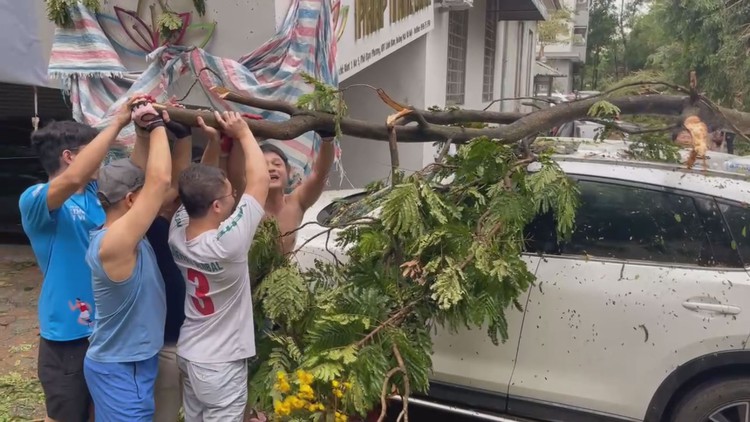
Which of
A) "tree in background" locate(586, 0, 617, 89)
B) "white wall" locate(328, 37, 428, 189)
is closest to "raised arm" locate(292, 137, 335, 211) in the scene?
"white wall" locate(328, 37, 428, 189)

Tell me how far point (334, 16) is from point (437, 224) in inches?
96.6

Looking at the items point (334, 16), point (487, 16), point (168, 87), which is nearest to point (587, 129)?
point (487, 16)

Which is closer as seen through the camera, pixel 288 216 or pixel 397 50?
pixel 288 216

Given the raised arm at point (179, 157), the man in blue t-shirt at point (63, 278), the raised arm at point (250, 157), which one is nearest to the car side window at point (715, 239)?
the raised arm at point (250, 157)

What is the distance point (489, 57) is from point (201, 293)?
14.7 meters

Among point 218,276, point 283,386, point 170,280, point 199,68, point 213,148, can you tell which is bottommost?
point 283,386

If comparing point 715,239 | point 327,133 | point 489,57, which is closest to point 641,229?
point 715,239

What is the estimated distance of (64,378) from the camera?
2688mm

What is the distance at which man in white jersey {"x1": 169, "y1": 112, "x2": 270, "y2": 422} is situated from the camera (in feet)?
7.72

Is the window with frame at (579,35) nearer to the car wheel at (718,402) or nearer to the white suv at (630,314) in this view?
the white suv at (630,314)

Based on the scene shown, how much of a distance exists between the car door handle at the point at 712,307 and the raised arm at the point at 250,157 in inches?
81.1

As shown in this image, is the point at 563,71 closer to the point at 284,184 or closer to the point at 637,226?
the point at 637,226

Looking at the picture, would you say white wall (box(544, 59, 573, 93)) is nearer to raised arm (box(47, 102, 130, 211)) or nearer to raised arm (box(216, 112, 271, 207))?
raised arm (box(216, 112, 271, 207))

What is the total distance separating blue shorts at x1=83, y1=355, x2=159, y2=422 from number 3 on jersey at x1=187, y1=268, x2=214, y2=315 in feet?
0.99
